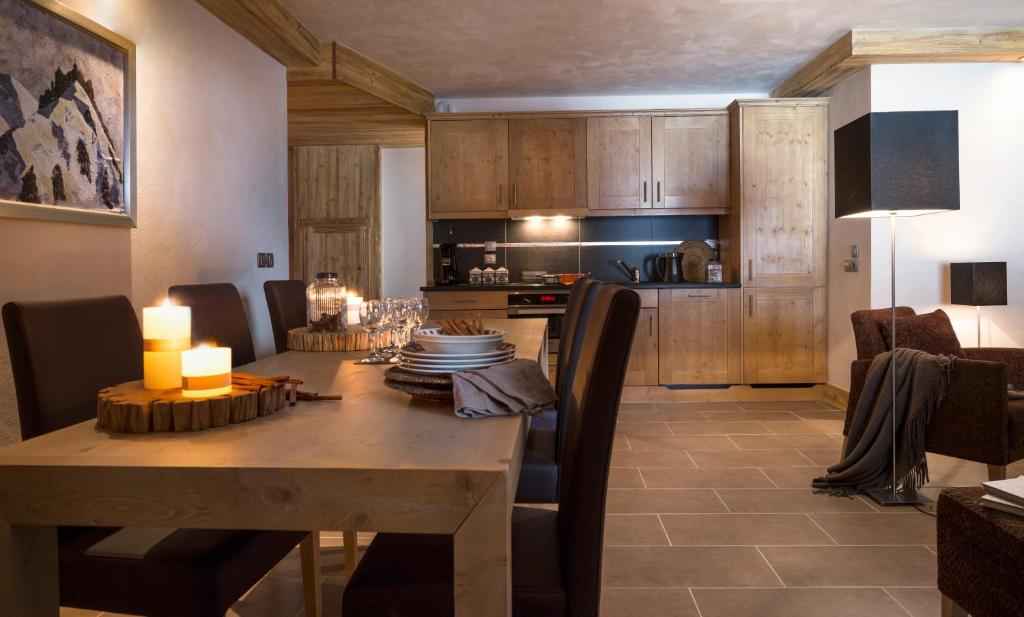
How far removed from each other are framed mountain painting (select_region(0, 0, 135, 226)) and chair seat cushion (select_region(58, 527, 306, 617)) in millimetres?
1546

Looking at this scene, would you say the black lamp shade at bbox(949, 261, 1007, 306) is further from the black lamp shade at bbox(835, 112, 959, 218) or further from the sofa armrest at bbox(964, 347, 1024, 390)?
the black lamp shade at bbox(835, 112, 959, 218)

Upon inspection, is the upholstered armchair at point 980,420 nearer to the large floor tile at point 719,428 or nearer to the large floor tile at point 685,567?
the large floor tile at point 685,567

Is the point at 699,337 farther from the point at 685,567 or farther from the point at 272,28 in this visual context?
the point at 272,28

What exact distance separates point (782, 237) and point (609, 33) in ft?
6.95

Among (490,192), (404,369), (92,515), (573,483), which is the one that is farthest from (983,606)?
(490,192)

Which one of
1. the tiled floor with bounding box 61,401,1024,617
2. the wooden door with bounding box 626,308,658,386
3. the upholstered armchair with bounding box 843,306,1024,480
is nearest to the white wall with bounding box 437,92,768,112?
the wooden door with bounding box 626,308,658,386

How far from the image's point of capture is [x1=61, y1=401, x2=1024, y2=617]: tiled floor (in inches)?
85.0

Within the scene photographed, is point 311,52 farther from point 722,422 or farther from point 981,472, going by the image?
point 981,472

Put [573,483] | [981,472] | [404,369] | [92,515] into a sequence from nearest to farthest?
1. [92,515]
2. [573,483]
3. [404,369]
4. [981,472]

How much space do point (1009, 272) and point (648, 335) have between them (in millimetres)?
2410

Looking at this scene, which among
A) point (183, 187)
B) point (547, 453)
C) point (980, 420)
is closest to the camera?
point (547, 453)

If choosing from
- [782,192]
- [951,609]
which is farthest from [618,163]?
[951,609]

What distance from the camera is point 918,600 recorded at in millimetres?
2162

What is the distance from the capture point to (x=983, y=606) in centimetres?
153
